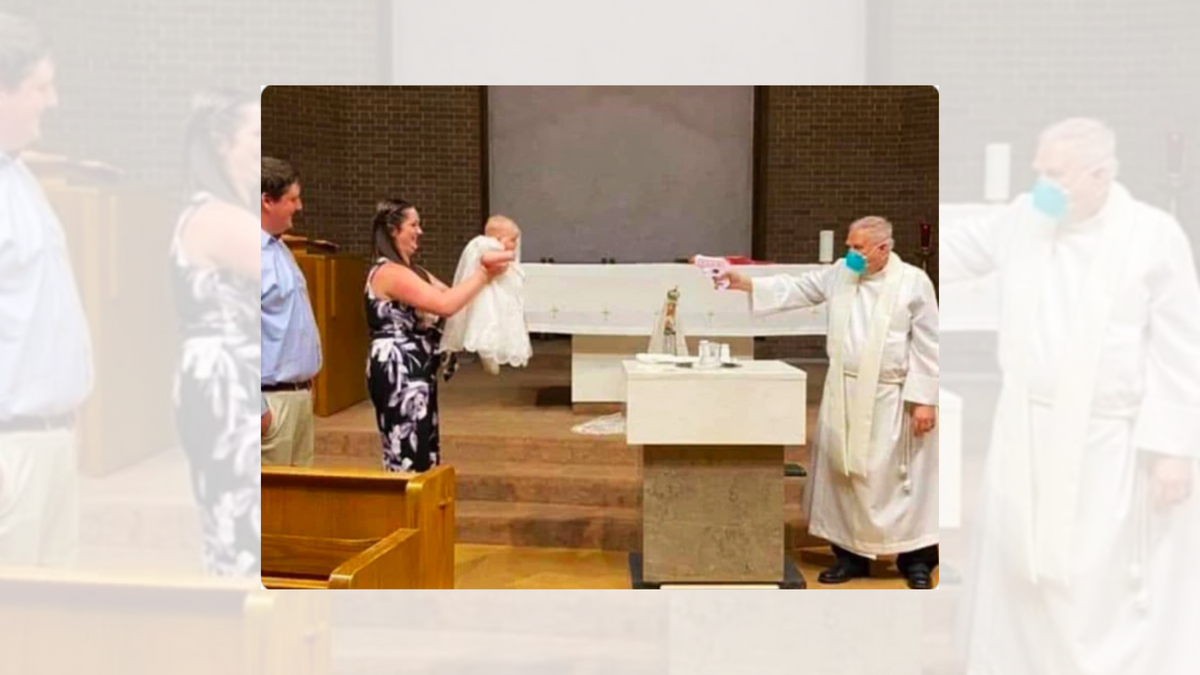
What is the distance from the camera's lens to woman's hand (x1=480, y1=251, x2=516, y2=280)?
3.48m

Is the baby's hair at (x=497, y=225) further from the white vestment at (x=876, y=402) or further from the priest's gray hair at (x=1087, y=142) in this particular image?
the priest's gray hair at (x=1087, y=142)

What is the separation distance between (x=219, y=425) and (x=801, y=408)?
1.66 meters

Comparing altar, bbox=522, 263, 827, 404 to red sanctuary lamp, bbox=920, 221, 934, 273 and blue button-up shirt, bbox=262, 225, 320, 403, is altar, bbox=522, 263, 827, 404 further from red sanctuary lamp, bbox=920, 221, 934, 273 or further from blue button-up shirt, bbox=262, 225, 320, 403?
blue button-up shirt, bbox=262, 225, 320, 403

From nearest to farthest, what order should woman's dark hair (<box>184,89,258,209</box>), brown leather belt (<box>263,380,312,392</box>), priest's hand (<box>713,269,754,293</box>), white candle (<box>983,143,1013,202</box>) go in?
1. white candle (<box>983,143,1013,202</box>)
2. woman's dark hair (<box>184,89,258,209</box>)
3. brown leather belt (<box>263,380,312,392</box>)
4. priest's hand (<box>713,269,754,293</box>)

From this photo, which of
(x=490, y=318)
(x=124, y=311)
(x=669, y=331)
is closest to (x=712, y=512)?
(x=669, y=331)

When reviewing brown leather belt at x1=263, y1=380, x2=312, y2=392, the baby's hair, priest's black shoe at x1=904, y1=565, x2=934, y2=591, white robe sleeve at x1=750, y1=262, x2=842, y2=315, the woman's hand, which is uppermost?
the baby's hair

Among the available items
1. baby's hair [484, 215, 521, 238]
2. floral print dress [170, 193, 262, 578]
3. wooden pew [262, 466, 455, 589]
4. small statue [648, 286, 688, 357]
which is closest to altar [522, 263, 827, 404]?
small statue [648, 286, 688, 357]

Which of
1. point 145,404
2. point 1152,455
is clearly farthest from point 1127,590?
point 145,404

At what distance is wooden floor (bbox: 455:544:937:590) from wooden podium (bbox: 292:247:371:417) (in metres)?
0.68

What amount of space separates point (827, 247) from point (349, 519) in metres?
1.64

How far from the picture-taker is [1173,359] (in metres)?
2.95

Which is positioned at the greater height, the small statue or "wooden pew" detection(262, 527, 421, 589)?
the small statue

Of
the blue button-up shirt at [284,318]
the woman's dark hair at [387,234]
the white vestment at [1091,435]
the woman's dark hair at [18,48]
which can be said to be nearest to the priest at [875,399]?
the white vestment at [1091,435]

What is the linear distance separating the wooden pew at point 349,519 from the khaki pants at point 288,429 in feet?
0.14
